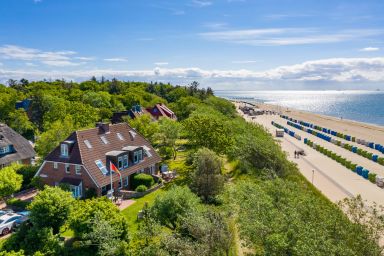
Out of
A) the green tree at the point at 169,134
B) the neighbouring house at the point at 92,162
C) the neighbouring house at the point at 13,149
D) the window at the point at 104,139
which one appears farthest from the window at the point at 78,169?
the green tree at the point at 169,134

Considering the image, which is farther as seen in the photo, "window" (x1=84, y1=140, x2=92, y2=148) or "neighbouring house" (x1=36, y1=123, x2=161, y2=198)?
"window" (x1=84, y1=140, x2=92, y2=148)

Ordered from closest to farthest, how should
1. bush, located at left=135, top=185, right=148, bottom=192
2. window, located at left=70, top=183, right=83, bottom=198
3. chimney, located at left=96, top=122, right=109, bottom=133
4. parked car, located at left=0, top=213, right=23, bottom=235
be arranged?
1. parked car, located at left=0, top=213, right=23, bottom=235
2. window, located at left=70, top=183, right=83, bottom=198
3. bush, located at left=135, top=185, right=148, bottom=192
4. chimney, located at left=96, top=122, right=109, bottom=133

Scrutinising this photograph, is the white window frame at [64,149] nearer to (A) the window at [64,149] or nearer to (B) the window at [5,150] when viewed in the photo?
(A) the window at [64,149]

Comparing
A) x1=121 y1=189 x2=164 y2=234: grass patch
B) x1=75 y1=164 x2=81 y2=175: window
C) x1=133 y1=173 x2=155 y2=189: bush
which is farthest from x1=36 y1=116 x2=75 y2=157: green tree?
x1=121 y1=189 x2=164 y2=234: grass patch

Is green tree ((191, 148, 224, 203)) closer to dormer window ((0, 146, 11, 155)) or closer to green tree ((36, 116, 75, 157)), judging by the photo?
green tree ((36, 116, 75, 157))

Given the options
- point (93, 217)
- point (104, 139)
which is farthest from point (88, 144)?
point (93, 217)

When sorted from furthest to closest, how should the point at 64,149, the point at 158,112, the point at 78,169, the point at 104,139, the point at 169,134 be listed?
the point at 158,112
the point at 169,134
the point at 104,139
the point at 64,149
the point at 78,169

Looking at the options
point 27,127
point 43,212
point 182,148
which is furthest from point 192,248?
point 27,127

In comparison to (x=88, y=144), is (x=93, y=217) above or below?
below

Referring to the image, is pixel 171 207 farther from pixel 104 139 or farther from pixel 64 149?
pixel 104 139
